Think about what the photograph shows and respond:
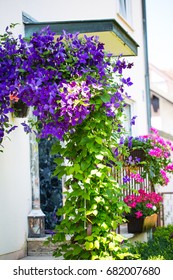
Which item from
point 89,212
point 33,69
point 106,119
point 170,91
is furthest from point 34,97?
point 170,91

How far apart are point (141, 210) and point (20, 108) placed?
1.90m

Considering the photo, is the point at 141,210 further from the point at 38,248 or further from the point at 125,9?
the point at 125,9

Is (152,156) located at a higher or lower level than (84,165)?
higher

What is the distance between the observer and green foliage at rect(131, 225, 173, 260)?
526 centimetres

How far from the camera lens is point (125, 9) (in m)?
8.48

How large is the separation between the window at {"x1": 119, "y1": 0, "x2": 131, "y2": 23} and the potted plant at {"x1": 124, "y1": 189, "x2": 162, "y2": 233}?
2779 mm

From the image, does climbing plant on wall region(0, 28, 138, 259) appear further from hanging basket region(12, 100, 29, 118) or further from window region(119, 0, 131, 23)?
window region(119, 0, 131, 23)

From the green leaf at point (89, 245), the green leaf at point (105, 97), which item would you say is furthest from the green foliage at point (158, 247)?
the green leaf at point (105, 97)

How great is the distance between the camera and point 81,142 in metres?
4.02

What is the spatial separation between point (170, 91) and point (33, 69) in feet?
30.7

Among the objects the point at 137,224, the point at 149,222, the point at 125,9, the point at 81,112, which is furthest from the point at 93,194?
the point at 125,9

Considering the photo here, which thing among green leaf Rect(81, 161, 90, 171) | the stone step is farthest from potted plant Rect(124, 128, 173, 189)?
green leaf Rect(81, 161, 90, 171)

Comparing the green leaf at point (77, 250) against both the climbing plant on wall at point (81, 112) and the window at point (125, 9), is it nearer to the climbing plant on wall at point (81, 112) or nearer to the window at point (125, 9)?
the climbing plant on wall at point (81, 112)
